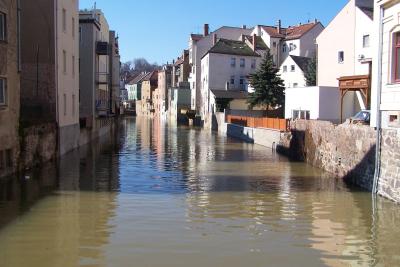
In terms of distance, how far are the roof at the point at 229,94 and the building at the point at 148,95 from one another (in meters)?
58.2

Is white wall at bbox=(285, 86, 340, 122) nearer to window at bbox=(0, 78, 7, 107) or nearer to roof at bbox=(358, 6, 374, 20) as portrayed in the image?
roof at bbox=(358, 6, 374, 20)

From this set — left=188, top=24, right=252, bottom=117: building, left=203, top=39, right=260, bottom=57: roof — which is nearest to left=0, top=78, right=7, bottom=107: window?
left=203, top=39, right=260, bottom=57: roof

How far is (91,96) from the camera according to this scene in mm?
45562

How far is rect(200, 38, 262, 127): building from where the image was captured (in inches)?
2785

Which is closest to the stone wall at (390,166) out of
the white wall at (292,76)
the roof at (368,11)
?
the roof at (368,11)

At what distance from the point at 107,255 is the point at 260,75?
45.4 metres

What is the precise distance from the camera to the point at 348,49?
37.8 meters

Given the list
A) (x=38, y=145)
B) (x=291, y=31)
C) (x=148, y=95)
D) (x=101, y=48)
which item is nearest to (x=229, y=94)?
(x=291, y=31)

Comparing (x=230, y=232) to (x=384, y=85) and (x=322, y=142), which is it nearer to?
(x=384, y=85)

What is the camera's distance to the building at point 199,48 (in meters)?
80.1

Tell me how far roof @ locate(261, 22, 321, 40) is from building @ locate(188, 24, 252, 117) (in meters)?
5.96

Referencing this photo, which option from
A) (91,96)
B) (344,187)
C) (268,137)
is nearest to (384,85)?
(344,187)

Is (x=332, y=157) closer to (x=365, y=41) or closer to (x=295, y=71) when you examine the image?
(x=365, y=41)

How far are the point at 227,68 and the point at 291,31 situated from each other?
40.4ft
